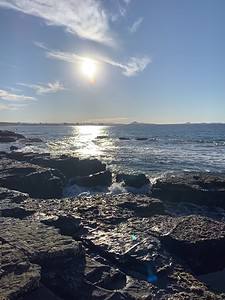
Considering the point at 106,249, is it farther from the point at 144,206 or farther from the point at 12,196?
the point at 12,196

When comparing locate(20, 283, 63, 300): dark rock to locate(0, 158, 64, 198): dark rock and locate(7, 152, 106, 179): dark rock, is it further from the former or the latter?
locate(7, 152, 106, 179): dark rock

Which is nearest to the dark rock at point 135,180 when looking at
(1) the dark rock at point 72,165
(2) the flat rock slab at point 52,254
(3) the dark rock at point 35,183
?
(1) the dark rock at point 72,165

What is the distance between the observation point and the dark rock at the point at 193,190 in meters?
20.4

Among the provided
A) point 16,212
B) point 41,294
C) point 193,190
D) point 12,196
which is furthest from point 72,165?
point 41,294

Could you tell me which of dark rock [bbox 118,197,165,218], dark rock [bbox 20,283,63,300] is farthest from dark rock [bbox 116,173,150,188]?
dark rock [bbox 20,283,63,300]

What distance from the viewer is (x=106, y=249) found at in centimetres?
1220

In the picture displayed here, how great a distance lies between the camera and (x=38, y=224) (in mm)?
13109

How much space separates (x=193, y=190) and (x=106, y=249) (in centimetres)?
997

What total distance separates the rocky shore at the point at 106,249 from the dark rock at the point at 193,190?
80cm

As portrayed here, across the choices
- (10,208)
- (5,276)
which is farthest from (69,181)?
(5,276)

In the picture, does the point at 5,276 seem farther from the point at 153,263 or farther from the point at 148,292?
the point at 153,263

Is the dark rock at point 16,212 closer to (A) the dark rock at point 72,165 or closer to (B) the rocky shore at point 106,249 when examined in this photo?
(B) the rocky shore at point 106,249

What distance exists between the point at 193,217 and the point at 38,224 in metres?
6.13

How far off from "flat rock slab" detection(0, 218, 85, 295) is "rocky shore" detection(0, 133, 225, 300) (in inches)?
1.0
